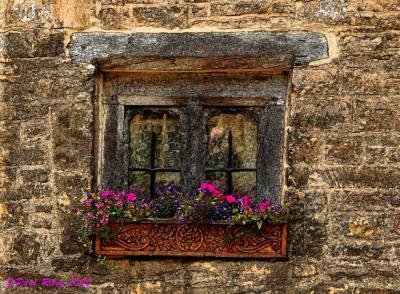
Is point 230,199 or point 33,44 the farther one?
point 33,44

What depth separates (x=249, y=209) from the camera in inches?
182

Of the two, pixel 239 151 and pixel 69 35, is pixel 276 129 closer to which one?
pixel 239 151

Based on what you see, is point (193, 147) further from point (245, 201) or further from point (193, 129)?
point (245, 201)

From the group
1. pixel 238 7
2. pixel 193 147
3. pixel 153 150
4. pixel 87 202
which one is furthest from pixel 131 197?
pixel 238 7

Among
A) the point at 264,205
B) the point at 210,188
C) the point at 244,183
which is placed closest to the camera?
the point at 264,205

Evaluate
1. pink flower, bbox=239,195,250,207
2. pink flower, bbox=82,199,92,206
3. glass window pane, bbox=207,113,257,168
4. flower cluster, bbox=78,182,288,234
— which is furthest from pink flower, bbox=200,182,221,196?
pink flower, bbox=82,199,92,206

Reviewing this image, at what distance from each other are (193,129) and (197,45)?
582 mm

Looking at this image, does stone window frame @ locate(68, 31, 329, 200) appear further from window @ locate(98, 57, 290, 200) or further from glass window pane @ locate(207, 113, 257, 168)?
glass window pane @ locate(207, 113, 257, 168)

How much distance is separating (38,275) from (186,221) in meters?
1.09

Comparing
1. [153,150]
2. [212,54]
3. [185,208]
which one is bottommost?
[185,208]

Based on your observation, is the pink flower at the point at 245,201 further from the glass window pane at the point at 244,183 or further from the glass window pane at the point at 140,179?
the glass window pane at the point at 140,179

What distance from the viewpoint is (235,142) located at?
16.4 ft

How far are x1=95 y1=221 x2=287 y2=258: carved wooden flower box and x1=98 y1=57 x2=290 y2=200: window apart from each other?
35 centimetres

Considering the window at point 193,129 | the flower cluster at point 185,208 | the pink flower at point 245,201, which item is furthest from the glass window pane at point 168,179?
the pink flower at point 245,201
